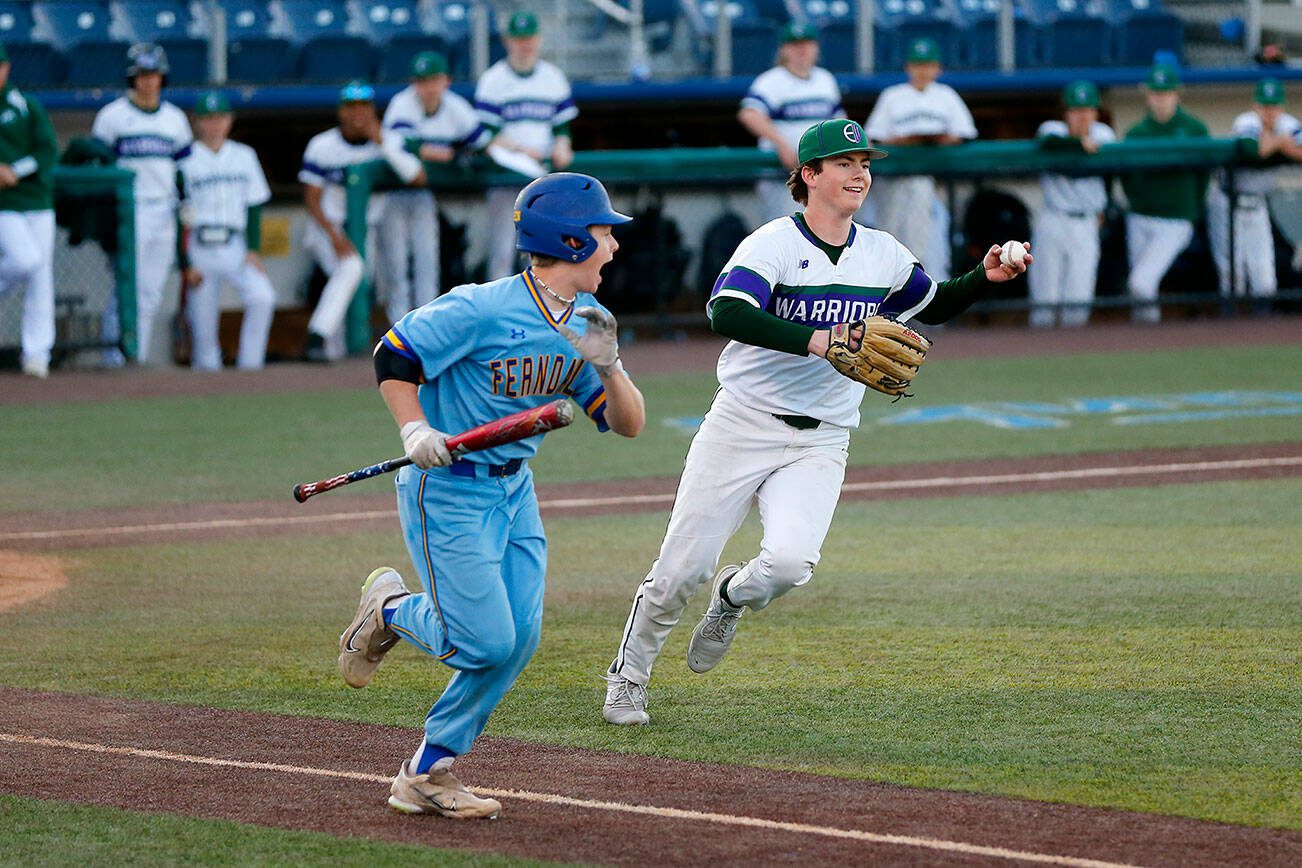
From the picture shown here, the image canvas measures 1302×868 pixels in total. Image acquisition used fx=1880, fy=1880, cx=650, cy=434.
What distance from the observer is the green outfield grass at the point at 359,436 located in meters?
10.4

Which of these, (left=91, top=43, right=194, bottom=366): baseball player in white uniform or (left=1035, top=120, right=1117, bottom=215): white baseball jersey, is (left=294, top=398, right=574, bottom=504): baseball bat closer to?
(left=91, top=43, right=194, bottom=366): baseball player in white uniform

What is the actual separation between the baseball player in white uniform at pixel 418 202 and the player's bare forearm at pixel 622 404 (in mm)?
10417

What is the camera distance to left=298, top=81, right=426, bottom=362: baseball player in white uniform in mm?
14773

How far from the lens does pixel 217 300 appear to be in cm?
1488

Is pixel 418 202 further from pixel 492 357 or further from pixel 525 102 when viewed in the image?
pixel 492 357

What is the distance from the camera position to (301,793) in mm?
4902

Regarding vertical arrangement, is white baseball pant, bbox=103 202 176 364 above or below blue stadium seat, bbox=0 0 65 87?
below

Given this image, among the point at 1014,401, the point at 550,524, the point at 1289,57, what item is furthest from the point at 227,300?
the point at 1289,57

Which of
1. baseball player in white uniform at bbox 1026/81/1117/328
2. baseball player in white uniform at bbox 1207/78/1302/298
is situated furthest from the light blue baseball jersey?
baseball player in white uniform at bbox 1207/78/1302/298

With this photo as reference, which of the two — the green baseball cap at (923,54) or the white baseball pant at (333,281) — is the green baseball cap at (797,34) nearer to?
the green baseball cap at (923,54)

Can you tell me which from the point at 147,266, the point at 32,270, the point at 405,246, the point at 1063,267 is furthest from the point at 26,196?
the point at 1063,267

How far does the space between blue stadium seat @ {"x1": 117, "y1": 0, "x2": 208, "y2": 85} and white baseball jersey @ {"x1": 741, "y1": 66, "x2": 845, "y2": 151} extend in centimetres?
584

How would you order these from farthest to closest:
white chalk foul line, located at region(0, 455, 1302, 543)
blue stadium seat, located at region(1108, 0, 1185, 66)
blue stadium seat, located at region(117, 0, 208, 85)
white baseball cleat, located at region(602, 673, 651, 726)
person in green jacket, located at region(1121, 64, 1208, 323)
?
blue stadium seat, located at region(1108, 0, 1185, 66) → blue stadium seat, located at region(117, 0, 208, 85) → person in green jacket, located at region(1121, 64, 1208, 323) → white chalk foul line, located at region(0, 455, 1302, 543) → white baseball cleat, located at region(602, 673, 651, 726)

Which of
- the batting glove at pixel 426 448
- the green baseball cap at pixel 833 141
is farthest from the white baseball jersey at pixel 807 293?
the batting glove at pixel 426 448
